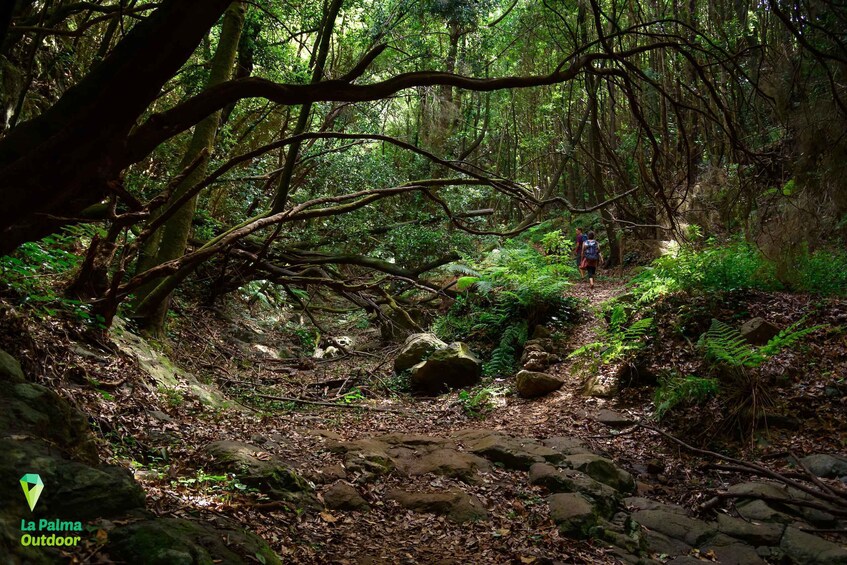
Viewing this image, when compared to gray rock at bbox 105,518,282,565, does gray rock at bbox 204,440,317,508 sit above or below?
below

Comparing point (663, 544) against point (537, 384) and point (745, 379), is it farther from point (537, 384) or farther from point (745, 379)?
point (537, 384)

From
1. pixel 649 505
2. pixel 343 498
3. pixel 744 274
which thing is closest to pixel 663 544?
pixel 649 505

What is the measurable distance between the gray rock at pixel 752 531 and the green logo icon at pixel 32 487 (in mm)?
4999

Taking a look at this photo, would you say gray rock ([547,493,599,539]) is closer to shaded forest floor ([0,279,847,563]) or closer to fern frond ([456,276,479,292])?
shaded forest floor ([0,279,847,563])

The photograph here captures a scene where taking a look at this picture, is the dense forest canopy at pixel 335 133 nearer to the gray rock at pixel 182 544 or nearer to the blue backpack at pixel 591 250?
the gray rock at pixel 182 544

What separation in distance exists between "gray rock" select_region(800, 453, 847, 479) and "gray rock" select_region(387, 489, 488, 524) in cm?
336

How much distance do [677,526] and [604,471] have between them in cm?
93

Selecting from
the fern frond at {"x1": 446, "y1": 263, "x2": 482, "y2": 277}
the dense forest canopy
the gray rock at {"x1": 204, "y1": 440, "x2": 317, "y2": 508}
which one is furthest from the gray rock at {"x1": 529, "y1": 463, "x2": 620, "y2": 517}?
the fern frond at {"x1": 446, "y1": 263, "x2": 482, "y2": 277}

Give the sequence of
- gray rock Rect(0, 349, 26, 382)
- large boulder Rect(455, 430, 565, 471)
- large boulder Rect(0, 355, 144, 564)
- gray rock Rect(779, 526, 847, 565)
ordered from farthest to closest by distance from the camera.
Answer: large boulder Rect(455, 430, 565, 471) < gray rock Rect(779, 526, 847, 565) < gray rock Rect(0, 349, 26, 382) < large boulder Rect(0, 355, 144, 564)

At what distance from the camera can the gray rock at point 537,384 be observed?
27.9ft

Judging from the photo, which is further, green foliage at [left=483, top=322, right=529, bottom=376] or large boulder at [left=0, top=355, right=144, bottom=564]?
green foliage at [left=483, top=322, right=529, bottom=376]

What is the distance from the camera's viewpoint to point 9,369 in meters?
3.25

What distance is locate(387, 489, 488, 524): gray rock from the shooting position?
176 inches

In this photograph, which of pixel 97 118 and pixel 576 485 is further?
pixel 576 485
